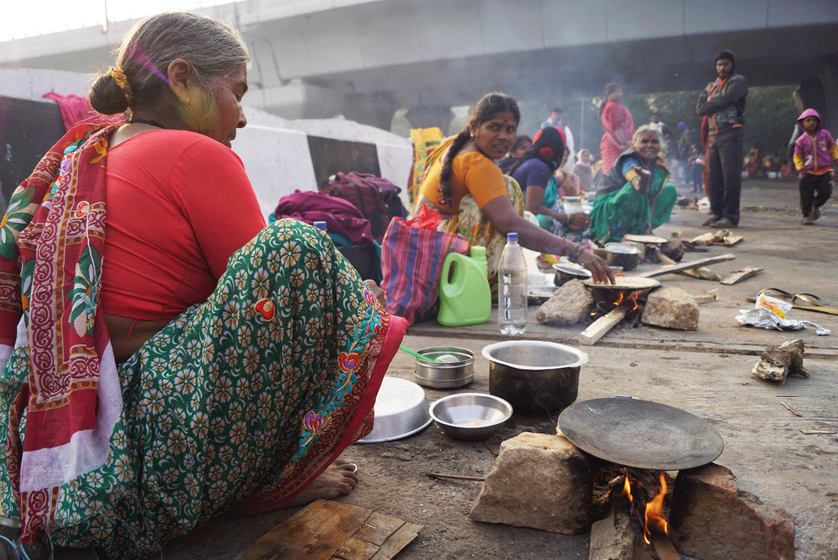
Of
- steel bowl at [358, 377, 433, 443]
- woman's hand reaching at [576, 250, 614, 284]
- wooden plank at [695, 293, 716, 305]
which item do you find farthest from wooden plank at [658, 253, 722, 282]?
steel bowl at [358, 377, 433, 443]

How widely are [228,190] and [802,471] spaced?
6.28ft

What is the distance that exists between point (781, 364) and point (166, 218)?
100 inches

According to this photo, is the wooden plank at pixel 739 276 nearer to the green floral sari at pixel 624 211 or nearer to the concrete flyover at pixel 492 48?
the green floral sari at pixel 624 211

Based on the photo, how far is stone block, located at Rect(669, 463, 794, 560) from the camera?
1.17 m

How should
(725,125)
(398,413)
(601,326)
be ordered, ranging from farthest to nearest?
(725,125), (601,326), (398,413)

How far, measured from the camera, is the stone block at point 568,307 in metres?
3.32

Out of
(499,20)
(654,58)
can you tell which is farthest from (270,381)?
(654,58)

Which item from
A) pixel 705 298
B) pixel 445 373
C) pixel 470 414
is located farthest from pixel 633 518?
pixel 705 298

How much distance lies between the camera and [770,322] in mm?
3199

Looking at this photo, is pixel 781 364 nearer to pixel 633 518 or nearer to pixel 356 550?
pixel 633 518

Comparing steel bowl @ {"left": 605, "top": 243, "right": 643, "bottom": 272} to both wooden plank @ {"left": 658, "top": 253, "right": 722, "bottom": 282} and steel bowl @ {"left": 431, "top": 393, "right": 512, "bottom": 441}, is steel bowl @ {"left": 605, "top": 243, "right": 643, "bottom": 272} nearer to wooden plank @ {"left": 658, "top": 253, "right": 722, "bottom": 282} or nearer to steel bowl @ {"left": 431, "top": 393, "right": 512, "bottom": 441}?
wooden plank @ {"left": 658, "top": 253, "right": 722, "bottom": 282}

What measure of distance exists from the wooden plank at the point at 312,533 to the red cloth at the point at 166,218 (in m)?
0.63

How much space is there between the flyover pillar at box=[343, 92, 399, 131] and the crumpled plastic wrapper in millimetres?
17843

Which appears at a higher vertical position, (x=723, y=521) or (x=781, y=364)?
(x=723, y=521)
